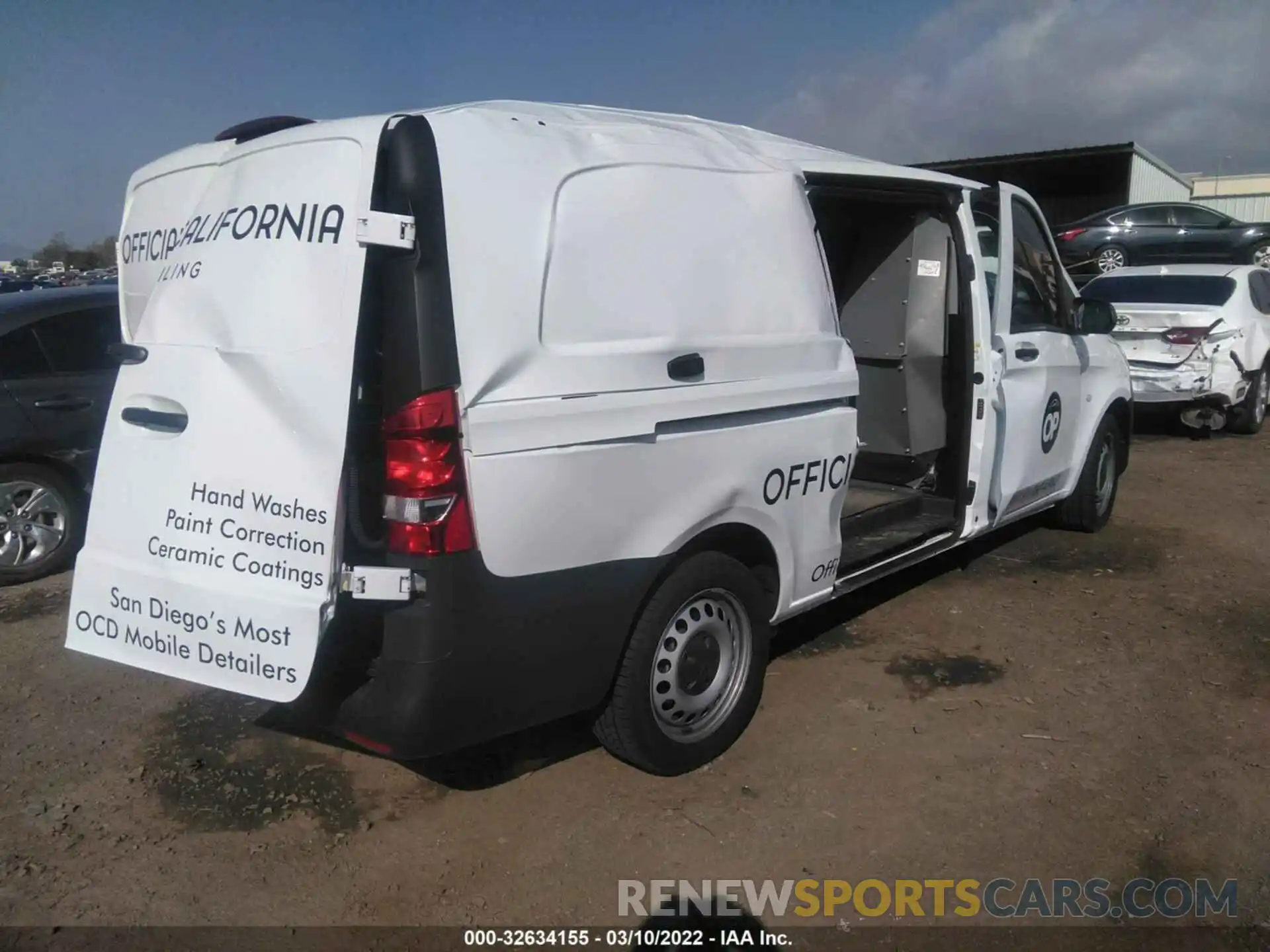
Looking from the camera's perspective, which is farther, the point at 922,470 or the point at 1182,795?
the point at 922,470

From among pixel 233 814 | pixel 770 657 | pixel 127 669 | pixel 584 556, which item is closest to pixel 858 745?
pixel 770 657

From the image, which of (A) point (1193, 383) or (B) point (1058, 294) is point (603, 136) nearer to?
(B) point (1058, 294)

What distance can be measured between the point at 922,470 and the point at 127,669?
13.4 feet

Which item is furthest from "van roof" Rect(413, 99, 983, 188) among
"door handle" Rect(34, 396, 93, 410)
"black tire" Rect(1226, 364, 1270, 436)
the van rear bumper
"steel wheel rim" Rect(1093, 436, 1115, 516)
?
"black tire" Rect(1226, 364, 1270, 436)

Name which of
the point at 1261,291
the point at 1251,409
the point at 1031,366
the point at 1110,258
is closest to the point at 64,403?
the point at 1031,366

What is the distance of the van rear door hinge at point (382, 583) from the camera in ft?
8.97

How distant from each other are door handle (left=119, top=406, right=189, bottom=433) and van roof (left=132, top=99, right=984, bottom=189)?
862mm

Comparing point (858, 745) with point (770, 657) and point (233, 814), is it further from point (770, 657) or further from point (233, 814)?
point (233, 814)

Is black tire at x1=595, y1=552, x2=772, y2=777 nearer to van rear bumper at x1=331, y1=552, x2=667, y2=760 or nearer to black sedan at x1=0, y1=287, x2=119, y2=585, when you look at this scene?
van rear bumper at x1=331, y1=552, x2=667, y2=760

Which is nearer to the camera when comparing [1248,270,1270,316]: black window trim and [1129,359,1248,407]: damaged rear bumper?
[1129,359,1248,407]: damaged rear bumper

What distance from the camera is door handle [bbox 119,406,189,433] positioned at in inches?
115

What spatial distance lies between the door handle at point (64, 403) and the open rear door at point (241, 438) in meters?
3.37

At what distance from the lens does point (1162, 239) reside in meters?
18.1

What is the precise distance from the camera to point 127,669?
465 centimetres
